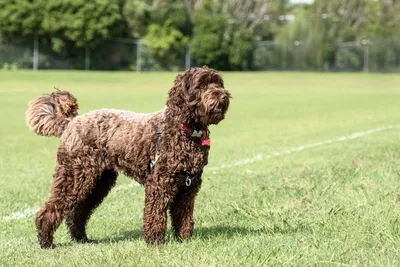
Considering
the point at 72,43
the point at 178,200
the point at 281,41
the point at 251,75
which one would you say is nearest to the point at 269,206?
the point at 178,200

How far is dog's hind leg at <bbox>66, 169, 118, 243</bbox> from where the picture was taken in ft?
23.0

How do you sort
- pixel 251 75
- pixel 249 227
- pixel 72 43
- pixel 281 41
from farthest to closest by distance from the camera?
pixel 281 41
pixel 72 43
pixel 251 75
pixel 249 227

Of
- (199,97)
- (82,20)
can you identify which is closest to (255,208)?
(199,97)

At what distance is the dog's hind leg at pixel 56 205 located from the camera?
665 cm

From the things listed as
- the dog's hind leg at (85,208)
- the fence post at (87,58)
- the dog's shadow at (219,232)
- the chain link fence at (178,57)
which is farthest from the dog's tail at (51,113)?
the fence post at (87,58)

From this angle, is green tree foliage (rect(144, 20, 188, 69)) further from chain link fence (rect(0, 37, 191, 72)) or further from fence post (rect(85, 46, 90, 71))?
fence post (rect(85, 46, 90, 71))

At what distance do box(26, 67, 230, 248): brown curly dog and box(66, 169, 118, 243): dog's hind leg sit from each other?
1 cm

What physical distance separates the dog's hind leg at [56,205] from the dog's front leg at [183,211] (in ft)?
3.08

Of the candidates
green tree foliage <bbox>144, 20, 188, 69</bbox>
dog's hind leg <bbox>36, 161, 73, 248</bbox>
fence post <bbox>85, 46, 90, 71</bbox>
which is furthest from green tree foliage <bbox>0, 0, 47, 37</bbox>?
dog's hind leg <bbox>36, 161, 73, 248</bbox>

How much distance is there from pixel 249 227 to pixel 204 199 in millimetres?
2165

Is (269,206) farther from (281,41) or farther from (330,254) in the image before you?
(281,41)

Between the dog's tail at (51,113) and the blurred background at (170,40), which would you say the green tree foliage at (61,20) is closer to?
the blurred background at (170,40)

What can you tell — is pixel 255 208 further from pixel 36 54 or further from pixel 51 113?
pixel 36 54

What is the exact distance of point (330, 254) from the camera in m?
5.57
